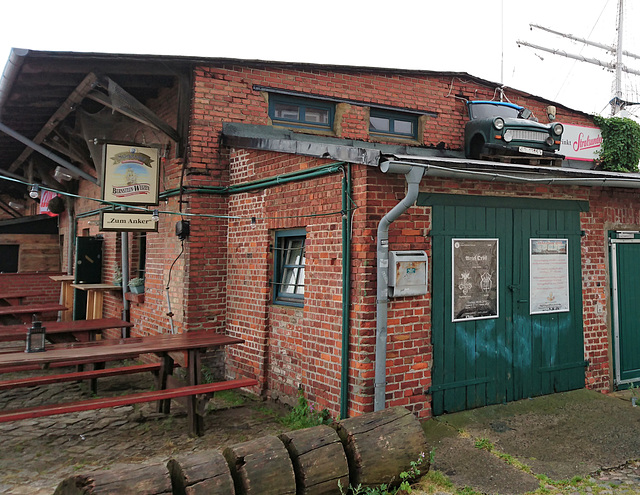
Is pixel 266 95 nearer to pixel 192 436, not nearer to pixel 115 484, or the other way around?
pixel 192 436

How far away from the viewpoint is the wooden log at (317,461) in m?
3.51

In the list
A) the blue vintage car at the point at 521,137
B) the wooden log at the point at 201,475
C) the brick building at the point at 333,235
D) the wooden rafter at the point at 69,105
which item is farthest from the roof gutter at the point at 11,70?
the blue vintage car at the point at 521,137

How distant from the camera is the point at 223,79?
7527 mm

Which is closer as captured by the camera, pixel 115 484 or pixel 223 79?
pixel 115 484

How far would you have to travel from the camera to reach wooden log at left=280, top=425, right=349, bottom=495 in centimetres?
351

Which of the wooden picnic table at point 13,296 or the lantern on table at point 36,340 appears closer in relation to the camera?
the lantern on table at point 36,340

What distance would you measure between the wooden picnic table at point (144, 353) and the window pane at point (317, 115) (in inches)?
176

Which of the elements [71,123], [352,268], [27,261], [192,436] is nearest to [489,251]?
[352,268]

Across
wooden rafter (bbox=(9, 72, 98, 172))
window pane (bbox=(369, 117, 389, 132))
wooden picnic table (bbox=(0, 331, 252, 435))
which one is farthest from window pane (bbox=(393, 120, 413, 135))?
wooden picnic table (bbox=(0, 331, 252, 435))

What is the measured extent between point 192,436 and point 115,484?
2257mm

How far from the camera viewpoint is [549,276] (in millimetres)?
5980

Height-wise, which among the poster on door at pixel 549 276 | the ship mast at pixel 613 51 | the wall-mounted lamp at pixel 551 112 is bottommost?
the poster on door at pixel 549 276

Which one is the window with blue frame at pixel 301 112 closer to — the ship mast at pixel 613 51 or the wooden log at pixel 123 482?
the wooden log at pixel 123 482

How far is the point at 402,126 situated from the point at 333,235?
5.56 metres
